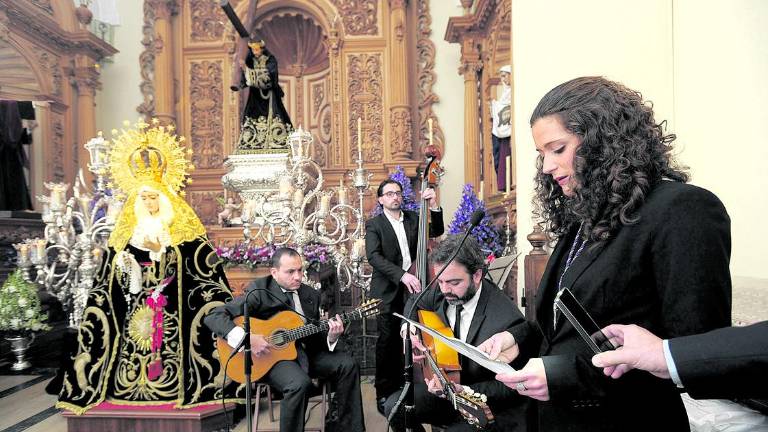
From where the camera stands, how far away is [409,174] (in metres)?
9.06

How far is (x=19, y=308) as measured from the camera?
548 cm

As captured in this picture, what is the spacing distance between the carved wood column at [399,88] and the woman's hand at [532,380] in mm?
8143

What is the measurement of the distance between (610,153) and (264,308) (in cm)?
274

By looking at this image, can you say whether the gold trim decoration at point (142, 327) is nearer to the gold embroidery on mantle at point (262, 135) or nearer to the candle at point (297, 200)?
the candle at point (297, 200)

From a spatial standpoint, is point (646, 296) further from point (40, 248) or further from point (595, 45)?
point (40, 248)

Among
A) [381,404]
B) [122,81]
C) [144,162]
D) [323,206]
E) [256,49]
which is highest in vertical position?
[122,81]

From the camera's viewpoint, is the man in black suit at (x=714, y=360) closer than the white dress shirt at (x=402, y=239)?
Yes

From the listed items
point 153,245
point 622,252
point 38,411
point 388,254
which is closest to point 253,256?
point 153,245

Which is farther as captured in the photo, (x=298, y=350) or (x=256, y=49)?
(x=256, y=49)

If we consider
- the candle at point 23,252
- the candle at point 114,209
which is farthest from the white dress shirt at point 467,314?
the candle at point 23,252

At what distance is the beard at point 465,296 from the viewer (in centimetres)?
265

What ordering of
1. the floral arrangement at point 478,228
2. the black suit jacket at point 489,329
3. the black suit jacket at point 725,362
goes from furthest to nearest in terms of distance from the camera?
1. the floral arrangement at point 478,228
2. the black suit jacket at point 489,329
3. the black suit jacket at point 725,362

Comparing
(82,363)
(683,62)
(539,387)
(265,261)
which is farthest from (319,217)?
(539,387)

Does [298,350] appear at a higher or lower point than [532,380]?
lower
